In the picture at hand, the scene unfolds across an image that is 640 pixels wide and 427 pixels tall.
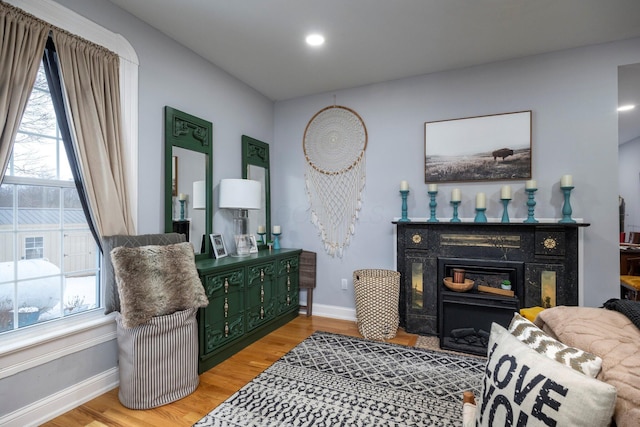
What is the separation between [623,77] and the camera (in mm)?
2988

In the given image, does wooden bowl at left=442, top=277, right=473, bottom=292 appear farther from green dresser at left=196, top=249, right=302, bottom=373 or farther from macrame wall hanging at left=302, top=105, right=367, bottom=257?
green dresser at left=196, top=249, right=302, bottom=373

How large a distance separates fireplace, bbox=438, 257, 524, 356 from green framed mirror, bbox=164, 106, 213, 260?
93.0 inches

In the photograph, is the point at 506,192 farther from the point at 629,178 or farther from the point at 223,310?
the point at 629,178

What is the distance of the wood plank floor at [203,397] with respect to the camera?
74.0 inches

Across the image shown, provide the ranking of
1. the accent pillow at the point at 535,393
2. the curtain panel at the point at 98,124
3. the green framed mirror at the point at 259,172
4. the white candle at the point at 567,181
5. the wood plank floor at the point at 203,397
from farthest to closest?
the green framed mirror at the point at 259,172, the white candle at the point at 567,181, the curtain panel at the point at 98,124, the wood plank floor at the point at 203,397, the accent pillow at the point at 535,393

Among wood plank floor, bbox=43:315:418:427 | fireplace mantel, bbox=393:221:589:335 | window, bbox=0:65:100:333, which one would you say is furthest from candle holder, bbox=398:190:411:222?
window, bbox=0:65:100:333

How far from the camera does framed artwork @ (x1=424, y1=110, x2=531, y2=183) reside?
306 centimetres

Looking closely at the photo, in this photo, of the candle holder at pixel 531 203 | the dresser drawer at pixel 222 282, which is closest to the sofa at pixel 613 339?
the candle holder at pixel 531 203

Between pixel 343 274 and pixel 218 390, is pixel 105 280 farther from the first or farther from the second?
pixel 343 274

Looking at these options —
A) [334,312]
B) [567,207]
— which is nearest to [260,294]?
[334,312]

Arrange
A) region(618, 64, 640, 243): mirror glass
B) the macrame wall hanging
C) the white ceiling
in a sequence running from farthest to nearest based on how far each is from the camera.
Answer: region(618, 64, 640, 243): mirror glass → the macrame wall hanging → the white ceiling

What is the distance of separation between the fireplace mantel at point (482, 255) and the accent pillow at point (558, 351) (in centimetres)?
195

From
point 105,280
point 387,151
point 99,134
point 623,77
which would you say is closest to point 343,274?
point 387,151

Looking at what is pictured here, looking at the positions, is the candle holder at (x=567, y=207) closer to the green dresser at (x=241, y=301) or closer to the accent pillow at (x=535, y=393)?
the accent pillow at (x=535, y=393)
